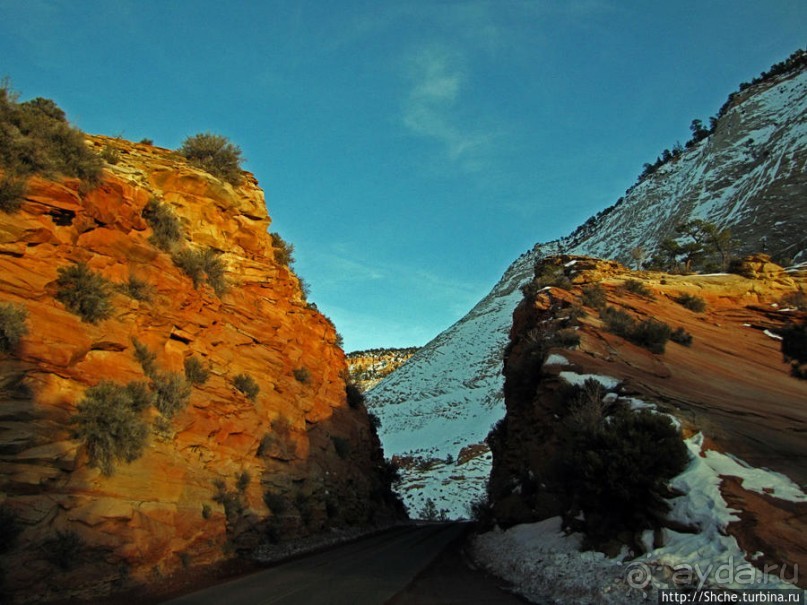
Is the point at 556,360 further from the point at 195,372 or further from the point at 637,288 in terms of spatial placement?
the point at 195,372

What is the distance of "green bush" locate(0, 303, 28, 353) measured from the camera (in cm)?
973

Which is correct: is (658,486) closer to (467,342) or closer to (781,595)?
(781,595)

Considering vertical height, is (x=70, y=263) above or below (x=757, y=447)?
above

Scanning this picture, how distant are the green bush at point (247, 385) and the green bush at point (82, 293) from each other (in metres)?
5.96

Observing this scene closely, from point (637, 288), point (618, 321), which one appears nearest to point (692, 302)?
point (637, 288)

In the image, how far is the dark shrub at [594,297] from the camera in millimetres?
21797

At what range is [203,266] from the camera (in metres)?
18.3

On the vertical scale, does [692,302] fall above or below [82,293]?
above

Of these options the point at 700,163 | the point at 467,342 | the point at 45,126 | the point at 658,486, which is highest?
the point at 700,163

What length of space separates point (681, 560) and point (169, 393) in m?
11.9

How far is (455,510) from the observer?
156 ft

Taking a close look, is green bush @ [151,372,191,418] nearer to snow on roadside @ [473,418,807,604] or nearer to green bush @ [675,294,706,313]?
snow on roadside @ [473,418,807,604]

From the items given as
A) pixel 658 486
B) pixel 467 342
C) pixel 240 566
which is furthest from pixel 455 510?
pixel 467 342

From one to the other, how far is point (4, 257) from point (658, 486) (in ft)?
46.0
